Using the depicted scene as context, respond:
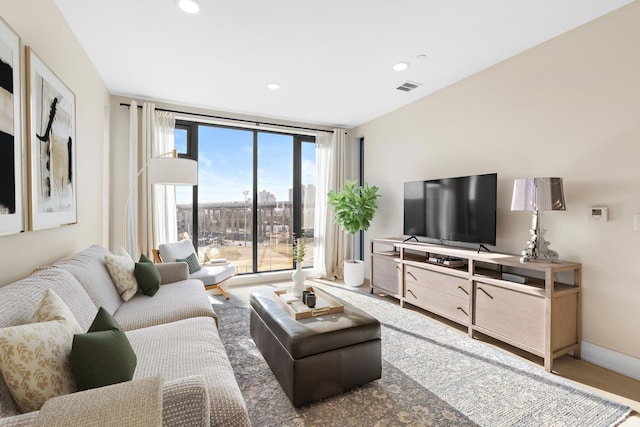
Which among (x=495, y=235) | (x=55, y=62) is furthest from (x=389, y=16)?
(x=55, y=62)

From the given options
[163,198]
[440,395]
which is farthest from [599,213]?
[163,198]

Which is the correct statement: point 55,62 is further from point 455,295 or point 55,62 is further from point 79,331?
point 455,295

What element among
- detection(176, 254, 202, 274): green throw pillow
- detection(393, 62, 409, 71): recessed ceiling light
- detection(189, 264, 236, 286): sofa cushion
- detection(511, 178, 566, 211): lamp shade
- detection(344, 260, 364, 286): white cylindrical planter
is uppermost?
detection(393, 62, 409, 71): recessed ceiling light

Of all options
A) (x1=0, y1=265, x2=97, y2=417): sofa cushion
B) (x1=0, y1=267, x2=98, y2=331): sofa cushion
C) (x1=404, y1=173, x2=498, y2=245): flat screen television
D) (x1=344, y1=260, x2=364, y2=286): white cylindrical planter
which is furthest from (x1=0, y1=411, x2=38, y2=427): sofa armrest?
(x1=344, y1=260, x2=364, y2=286): white cylindrical planter

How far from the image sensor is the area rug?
1721 mm

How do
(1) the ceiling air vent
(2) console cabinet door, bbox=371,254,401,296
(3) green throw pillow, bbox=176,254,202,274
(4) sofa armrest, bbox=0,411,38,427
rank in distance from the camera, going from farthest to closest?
(2) console cabinet door, bbox=371,254,401,296 → (3) green throw pillow, bbox=176,254,202,274 → (1) the ceiling air vent → (4) sofa armrest, bbox=0,411,38,427

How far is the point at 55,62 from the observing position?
212 centimetres

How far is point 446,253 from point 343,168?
8.41ft

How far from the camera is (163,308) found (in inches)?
85.2

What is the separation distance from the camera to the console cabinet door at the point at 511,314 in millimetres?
2285

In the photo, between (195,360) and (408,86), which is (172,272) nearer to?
(195,360)

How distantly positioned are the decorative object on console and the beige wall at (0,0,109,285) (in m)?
3.37

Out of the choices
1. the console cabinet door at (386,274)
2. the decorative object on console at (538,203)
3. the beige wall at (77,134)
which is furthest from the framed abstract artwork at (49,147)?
the decorative object on console at (538,203)

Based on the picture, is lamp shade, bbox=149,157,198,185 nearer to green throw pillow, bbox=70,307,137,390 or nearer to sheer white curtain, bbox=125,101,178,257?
sheer white curtain, bbox=125,101,178,257
